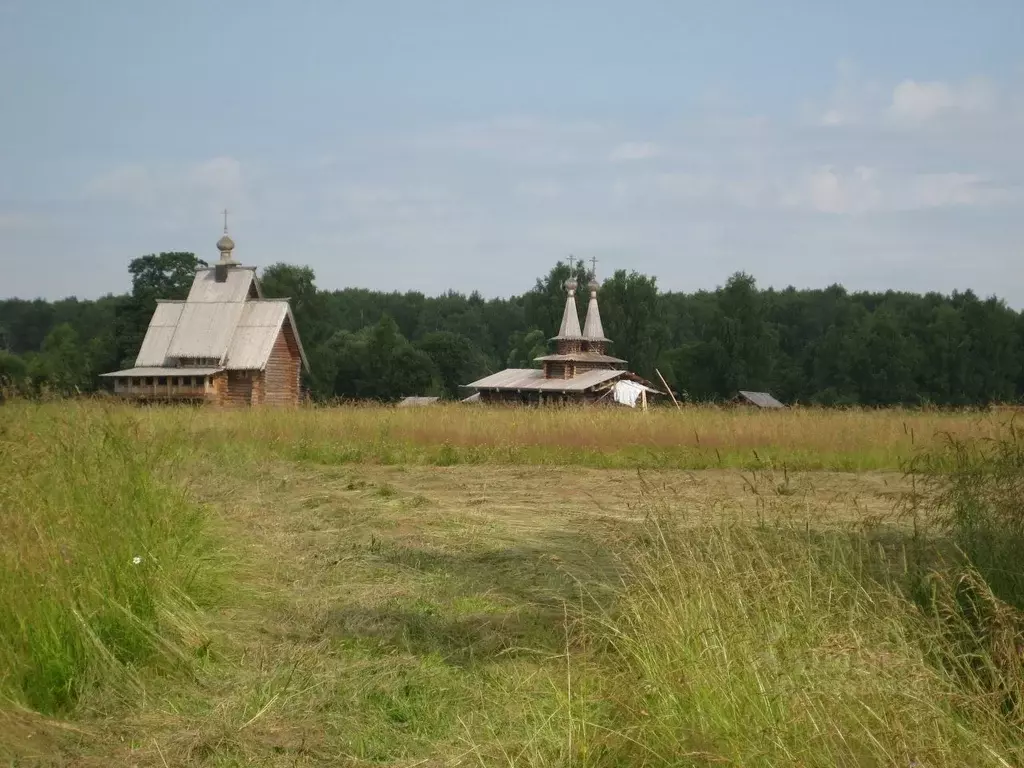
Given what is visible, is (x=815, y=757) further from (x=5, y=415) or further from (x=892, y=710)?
(x=5, y=415)

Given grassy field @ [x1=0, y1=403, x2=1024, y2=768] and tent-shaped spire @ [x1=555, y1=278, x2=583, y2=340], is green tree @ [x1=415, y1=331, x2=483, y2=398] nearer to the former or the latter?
tent-shaped spire @ [x1=555, y1=278, x2=583, y2=340]

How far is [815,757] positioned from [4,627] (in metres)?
3.94

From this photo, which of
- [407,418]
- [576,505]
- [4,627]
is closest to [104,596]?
[4,627]

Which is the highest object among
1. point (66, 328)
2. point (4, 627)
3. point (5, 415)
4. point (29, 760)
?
point (66, 328)

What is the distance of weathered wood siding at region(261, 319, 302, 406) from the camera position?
42.7m

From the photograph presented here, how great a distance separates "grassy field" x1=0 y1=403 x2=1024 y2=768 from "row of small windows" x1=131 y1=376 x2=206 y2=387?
33.1 m

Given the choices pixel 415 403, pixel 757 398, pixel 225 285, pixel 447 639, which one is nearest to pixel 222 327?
pixel 225 285

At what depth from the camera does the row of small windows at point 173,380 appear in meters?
41.7

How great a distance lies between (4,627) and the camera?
5219mm

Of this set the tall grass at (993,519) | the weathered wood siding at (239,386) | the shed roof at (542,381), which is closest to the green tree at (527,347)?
the shed roof at (542,381)

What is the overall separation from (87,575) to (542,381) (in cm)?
5489

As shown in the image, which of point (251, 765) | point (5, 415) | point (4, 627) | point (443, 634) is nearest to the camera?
point (251, 765)

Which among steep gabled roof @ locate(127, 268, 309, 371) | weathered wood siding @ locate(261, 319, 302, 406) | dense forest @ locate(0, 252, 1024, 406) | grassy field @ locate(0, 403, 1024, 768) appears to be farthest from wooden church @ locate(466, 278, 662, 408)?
grassy field @ locate(0, 403, 1024, 768)

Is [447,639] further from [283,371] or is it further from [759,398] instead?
[759,398]
